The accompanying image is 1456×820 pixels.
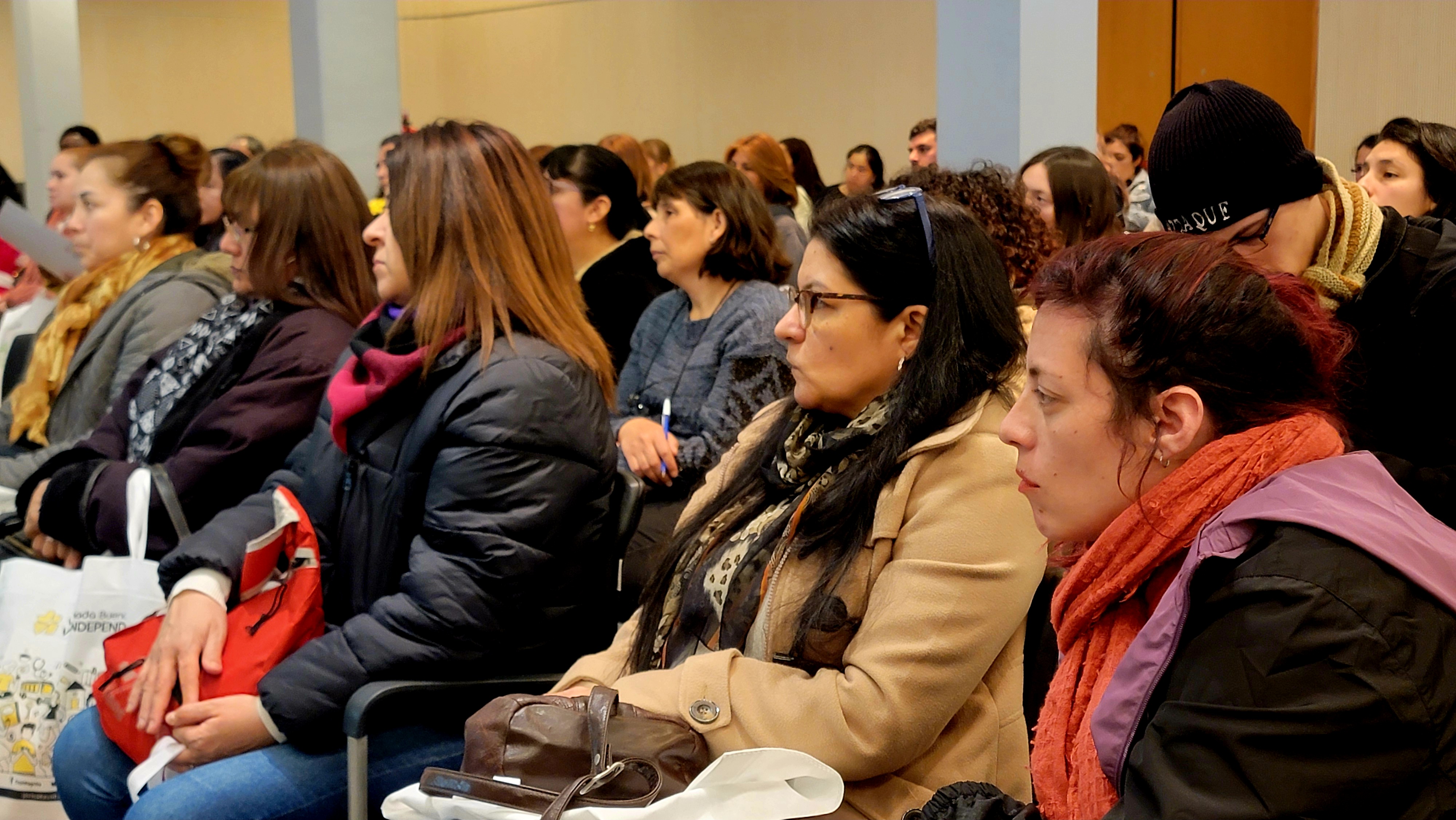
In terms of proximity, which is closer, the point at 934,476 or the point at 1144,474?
the point at 1144,474

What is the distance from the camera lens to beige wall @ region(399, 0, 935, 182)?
1039 cm

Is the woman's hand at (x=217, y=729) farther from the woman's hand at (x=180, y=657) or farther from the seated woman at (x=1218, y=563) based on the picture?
Answer: the seated woman at (x=1218, y=563)

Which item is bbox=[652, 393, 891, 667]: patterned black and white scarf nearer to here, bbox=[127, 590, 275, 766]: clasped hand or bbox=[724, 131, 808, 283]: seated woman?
bbox=[127, 590, 275, 766]: clasped hand

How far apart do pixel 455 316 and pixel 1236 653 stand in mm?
1582

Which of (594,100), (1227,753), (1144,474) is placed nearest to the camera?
(1227,753)

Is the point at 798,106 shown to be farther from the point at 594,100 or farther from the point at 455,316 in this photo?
the point at 455,316

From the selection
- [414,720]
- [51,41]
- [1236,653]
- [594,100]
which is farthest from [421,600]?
[594,100]

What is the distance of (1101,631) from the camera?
135 cm

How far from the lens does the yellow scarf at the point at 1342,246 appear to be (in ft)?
6.59

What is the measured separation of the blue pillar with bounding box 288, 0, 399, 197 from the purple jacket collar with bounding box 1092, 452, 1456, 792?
178 inches

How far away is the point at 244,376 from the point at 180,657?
2.93 feet

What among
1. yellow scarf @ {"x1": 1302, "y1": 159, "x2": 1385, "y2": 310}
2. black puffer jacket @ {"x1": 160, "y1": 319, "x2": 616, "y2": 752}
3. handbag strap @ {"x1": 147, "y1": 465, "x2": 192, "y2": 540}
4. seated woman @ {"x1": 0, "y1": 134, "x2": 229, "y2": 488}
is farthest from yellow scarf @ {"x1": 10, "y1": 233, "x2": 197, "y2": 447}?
yellow scarf @ {"x1": 1302, "y1": 159, "x2": 1385, "y2": 310}

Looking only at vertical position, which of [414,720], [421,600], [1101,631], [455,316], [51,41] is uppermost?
[51,41]

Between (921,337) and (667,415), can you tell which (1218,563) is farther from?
(667,415)
